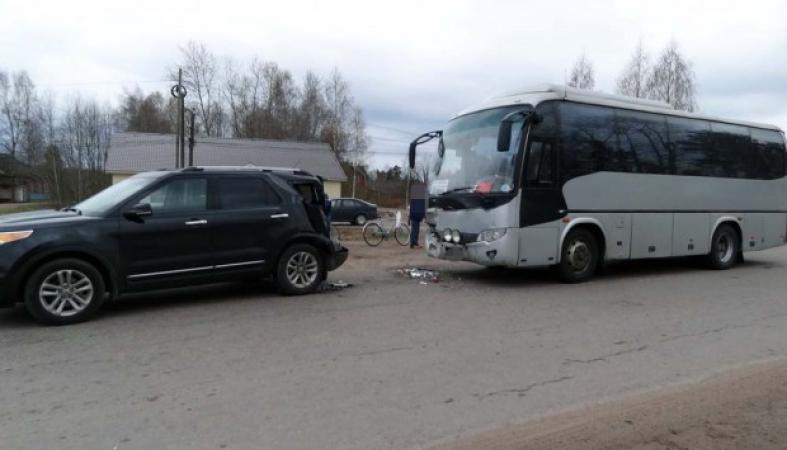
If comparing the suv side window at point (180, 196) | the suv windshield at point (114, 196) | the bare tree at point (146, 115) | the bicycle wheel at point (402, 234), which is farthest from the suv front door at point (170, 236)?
the bare tree at point (146, 115)

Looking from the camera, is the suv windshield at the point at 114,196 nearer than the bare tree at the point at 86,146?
Yes

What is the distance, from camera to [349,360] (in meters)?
5.21

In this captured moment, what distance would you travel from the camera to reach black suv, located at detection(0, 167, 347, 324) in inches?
246

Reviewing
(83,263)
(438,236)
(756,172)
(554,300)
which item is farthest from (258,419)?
(756,172)

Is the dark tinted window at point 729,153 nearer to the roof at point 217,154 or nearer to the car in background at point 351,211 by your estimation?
the car in background at point 351,211

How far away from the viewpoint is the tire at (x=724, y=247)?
11.8 metres

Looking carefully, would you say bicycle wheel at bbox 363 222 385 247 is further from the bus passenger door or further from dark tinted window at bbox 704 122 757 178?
dark tinted window at bbox 704 122 757 178

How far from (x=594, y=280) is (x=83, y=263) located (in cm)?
816

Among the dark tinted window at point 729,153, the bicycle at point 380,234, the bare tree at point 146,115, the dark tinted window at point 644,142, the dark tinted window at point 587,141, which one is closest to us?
the dark tinted window at point 587,141

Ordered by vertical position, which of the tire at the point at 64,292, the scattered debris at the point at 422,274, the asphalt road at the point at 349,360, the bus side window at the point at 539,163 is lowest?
Result: the asphalt road at the point at 349,360

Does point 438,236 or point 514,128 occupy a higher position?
point 514,128

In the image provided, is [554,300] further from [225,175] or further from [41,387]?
[41,387]

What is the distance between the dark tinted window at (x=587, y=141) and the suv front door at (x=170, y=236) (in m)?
5.76

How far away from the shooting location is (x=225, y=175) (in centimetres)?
776
